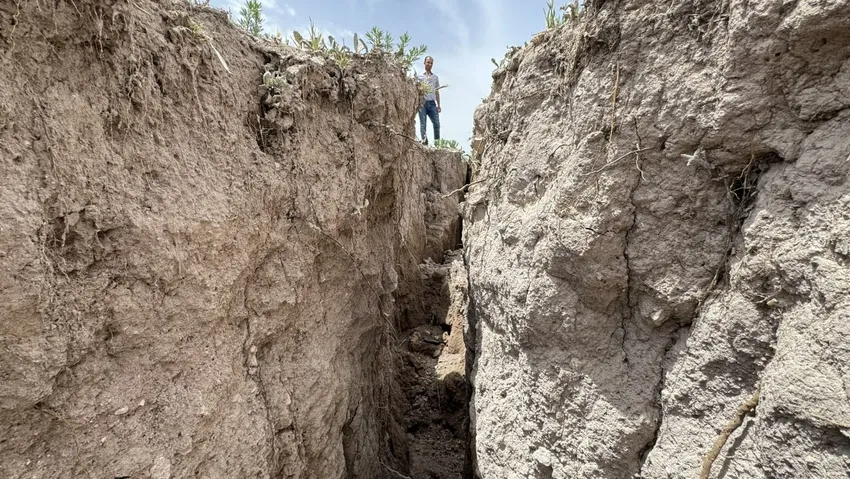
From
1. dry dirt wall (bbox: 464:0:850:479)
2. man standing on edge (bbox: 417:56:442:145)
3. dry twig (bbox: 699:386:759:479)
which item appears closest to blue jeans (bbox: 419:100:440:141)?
man standing on edge (bbox: 417:56:442:145)

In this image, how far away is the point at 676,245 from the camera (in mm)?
1664

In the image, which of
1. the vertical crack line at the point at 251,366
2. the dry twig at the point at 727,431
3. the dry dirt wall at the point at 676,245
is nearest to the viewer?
the dry dirt wall at the point at 676,245

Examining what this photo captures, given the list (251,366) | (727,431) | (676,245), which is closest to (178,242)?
(251,366)

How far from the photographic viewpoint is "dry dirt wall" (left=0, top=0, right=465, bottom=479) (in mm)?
1462

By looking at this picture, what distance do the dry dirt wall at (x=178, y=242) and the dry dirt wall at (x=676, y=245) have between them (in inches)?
39.9

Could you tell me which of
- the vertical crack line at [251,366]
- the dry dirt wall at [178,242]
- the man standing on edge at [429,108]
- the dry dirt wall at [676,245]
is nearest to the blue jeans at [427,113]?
the man standing on edge at [429,108]

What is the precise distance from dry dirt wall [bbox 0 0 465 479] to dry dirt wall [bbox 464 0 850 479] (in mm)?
1014

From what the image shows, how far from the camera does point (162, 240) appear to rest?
1747 millimetres

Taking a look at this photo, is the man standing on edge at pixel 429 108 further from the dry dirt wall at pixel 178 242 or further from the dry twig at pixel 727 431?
the dry twig at pixel 727 431

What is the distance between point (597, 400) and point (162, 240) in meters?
2.00

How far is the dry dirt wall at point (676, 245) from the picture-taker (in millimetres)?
1275

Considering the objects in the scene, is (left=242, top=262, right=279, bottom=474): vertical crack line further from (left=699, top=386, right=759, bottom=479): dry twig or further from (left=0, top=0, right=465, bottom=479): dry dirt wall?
(left=699, top=386, right=759, bottom=479): dry twig

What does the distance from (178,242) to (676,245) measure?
2051 millimetres

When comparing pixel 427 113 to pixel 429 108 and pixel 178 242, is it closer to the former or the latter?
pixel 429 108
